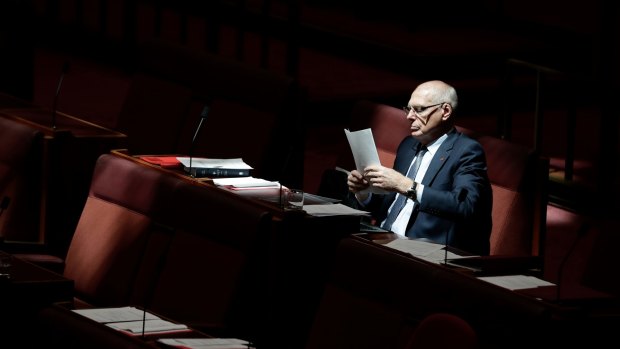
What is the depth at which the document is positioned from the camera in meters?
4.34

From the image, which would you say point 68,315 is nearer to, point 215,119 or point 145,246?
point 145,246

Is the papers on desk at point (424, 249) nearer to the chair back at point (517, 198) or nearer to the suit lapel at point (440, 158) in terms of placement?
the suit lapel at point (440, 158)

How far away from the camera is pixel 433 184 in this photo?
15.0 ft

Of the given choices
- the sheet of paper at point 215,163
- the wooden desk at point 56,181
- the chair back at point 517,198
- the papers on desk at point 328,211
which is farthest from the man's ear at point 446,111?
the wooden desk at point 56,181

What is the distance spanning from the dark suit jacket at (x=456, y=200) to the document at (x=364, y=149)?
19cm

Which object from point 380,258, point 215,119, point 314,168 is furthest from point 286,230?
point 314,168

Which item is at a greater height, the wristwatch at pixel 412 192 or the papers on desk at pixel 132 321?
the wristwatch at pixel 412 192

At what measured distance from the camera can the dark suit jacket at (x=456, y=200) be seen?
4355 mm

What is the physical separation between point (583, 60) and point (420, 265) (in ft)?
20.0

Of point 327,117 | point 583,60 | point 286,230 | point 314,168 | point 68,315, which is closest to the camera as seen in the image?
point 68,315

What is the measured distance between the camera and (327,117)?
7859 mm

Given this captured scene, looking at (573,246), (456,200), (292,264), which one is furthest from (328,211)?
(573,246)

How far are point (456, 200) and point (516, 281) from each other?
782 millimetres

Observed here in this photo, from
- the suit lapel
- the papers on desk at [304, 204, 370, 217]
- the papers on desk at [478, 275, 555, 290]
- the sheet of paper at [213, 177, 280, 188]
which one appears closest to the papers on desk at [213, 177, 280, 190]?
the sheet of paper at [213, 177, 280, 188]
